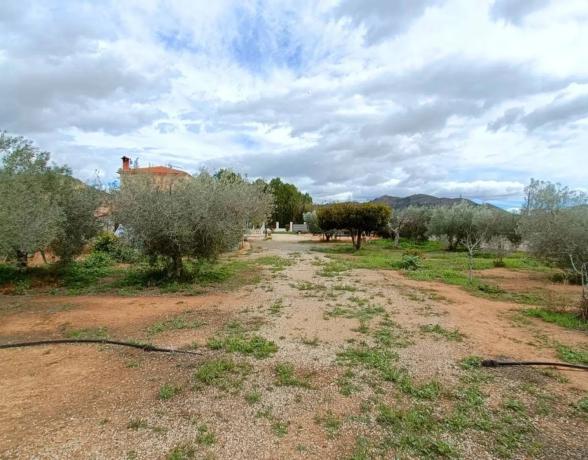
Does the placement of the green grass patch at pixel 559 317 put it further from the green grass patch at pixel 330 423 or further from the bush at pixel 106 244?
the bush at pixel 106 244

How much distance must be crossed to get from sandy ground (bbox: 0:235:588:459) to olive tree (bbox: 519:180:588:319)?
306 cm

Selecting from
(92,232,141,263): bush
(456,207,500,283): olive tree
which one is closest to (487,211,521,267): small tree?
(456,207,500,283): olive tree

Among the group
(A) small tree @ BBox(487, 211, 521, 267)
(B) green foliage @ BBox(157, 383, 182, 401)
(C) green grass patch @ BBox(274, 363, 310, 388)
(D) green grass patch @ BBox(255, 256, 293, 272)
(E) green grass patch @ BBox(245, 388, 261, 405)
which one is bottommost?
(B) green foliage @ BBox(157, 383, 182, 401)

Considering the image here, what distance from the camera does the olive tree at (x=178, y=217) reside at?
9.98 meters

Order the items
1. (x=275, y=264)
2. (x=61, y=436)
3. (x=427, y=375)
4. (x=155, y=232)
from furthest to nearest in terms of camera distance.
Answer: (x=275, y=264) → (x=155, y=232) → (x=427, y=375) → (x=61, y=436)

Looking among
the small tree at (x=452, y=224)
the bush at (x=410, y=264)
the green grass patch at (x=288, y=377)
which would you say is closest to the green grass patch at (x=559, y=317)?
the green grass patch at (x=288, y=377)

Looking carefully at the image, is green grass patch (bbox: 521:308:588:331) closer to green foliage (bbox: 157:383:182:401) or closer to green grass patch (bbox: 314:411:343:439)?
green grass patch (bbox: 314:411:343:439)

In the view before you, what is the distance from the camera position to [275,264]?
633 inches

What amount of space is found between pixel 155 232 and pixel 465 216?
22.2m

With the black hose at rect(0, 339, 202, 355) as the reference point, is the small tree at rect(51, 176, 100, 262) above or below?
above

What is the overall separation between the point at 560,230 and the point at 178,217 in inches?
447

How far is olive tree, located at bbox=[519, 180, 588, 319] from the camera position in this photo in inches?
396

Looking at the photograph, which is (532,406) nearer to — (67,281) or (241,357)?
(241,357)

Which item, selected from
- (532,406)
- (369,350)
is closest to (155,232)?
(369,350)
